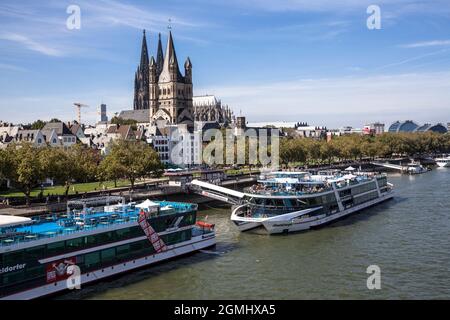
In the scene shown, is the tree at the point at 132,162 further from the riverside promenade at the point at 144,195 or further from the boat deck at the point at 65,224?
the boat deck at the point at 65,224

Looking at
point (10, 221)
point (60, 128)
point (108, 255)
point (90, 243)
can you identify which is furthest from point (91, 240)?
point (60, 128)

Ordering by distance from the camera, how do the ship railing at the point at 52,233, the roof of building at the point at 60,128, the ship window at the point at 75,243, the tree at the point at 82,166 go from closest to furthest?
the ship railing at the point at 52,233 → the ship window at the point at 75,243 → the tree at the point at 82,166 → the roof of building at the point at 60,128

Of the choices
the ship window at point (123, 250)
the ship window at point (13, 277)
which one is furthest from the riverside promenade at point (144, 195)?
the ship window at point (13, 277)

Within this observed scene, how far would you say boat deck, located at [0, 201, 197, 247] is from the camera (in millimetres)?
34219

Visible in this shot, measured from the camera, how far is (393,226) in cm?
5744

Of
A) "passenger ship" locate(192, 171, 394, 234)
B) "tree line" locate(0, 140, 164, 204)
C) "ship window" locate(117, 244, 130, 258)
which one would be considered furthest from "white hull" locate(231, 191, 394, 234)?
"tree line" locate(0, 140, 164, 204)

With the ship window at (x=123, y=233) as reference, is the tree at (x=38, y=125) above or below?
above

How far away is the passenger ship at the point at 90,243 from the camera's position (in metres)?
32.8

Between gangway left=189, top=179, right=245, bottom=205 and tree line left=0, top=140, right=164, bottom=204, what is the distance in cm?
892

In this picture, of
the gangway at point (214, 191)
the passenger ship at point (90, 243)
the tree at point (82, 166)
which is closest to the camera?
the passenger ship at point (90, 243)

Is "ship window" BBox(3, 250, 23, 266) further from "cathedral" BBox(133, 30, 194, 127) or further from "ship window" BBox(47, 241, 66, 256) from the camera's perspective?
"cathedral" BBox(133, 30, 194, 127)

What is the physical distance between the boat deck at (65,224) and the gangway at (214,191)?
23.9 metres

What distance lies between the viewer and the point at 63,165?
6612 centimetres
